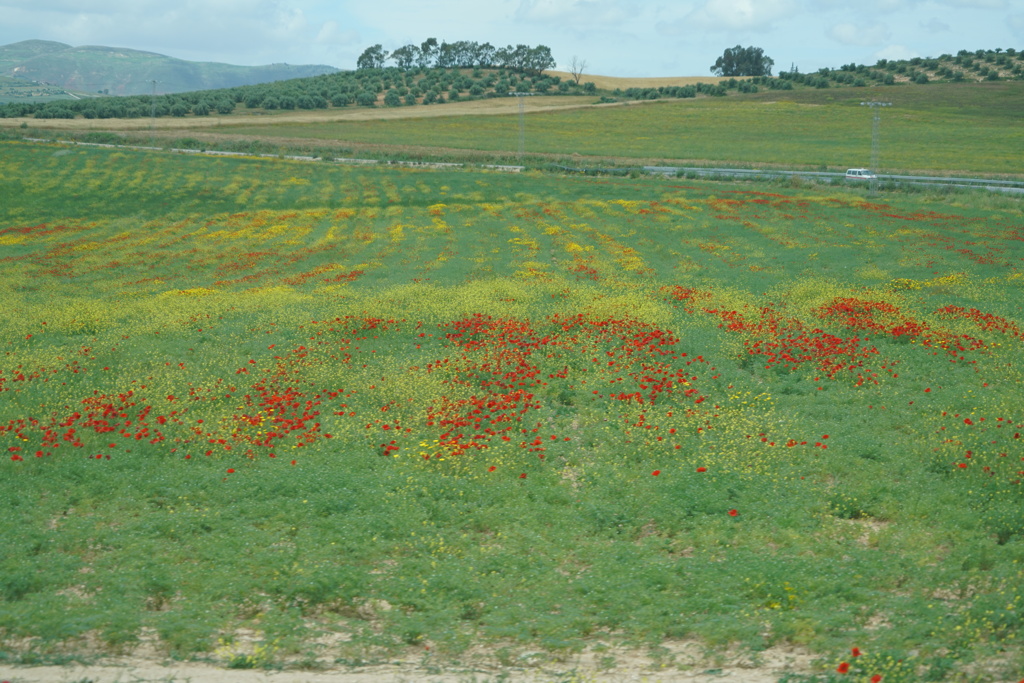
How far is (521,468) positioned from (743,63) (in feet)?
634

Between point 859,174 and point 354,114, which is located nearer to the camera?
point 859,174

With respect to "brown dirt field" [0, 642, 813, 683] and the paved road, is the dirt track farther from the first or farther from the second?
the paved road

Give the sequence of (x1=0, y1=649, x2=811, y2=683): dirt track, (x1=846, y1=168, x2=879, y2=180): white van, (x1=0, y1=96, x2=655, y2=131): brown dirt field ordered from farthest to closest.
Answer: (x1=0, y1=96, x2=655, y2=131): brown dirt field < (x1=846, y1=168, x2=879, y2=180): white van < (x1=0, y1=649, x2=811, y2=683): dirt track

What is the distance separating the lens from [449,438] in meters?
13.8

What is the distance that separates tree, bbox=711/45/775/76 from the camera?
183000 millimetres

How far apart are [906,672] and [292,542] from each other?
748cm

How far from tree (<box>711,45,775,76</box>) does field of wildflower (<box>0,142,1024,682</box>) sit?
170317 mm

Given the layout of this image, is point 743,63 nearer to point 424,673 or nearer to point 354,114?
point 354,114

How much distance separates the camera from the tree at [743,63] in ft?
600

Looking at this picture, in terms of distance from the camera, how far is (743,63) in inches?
7269

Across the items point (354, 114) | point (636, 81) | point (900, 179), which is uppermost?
point (636, 81)

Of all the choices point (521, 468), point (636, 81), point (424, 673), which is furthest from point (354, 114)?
point (424, 673)

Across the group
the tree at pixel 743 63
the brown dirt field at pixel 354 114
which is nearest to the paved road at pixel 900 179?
the brown dirt field at pixel 354 114

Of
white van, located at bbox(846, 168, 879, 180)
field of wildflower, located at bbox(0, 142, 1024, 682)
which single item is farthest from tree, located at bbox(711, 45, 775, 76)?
field of wildflower, located at bbox(0, 142, 1024, 682)
